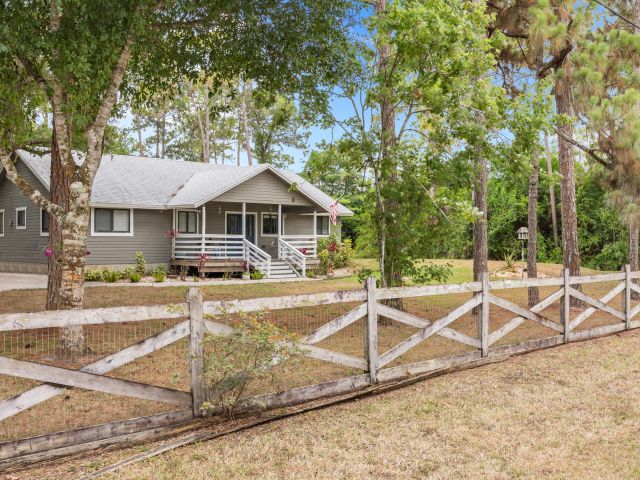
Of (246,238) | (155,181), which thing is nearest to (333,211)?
(246,238)

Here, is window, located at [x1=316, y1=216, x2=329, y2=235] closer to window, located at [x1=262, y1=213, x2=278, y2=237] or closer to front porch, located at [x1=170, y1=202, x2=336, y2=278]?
front porch, located at [x1=170, y1=202, x2=336, y2=278]

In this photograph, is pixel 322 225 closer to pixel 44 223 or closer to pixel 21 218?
pixel 44 223

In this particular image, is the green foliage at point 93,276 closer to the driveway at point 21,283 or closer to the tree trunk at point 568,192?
the driveway at point 21,283

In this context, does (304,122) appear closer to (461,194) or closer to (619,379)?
(461,194)

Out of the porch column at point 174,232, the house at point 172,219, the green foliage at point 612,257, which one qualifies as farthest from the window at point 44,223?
the green foliage at point 612,257

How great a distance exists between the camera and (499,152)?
1092cm

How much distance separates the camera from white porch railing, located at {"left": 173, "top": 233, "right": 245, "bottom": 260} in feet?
75.8

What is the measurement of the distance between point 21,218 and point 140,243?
5400 millimetres

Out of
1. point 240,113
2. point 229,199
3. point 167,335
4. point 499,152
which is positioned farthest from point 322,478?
point 240,113

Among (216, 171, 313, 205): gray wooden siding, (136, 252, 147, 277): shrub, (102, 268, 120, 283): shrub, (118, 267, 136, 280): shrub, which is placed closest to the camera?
(102, 268, 120, 283): shrub

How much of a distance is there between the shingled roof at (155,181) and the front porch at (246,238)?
0.87 metres

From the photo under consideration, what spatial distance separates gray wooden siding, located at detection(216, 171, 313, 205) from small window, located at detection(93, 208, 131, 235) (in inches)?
150

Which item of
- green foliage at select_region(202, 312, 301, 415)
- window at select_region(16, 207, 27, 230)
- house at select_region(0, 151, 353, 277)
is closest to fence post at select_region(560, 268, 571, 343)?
green foliage at select_region(202, 312, 301, 415)

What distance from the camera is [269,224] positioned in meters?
27.8
